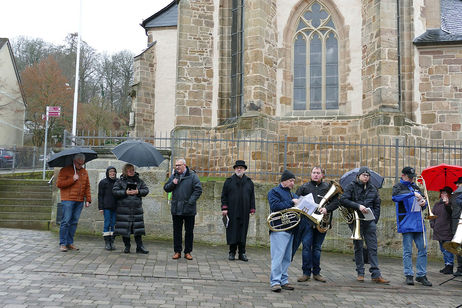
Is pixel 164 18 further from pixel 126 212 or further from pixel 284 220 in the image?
pixel 284 220

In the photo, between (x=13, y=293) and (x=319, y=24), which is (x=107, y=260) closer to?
(x=13, y=293)

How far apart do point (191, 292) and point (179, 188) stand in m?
2.55

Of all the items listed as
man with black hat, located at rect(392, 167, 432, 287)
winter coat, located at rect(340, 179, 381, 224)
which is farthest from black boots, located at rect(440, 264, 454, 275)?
winter coat, located at rect(340, 179, 381, 224)

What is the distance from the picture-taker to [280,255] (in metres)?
6.08

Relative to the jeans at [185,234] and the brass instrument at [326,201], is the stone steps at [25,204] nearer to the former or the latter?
the jeans at [185,234]

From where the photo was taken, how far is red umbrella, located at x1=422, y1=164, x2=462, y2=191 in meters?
8.12

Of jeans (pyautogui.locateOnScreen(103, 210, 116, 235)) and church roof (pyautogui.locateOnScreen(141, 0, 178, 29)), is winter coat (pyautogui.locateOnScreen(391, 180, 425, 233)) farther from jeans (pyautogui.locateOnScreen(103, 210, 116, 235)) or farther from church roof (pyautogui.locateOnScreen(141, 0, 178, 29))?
church roof (pyautogui.locateOnScreen(141, 0, 178, 29))

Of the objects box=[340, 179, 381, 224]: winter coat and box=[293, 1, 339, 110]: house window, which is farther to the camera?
box=[293, 1, 339, 110]: house window

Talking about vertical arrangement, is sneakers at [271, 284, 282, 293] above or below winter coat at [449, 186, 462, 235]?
below

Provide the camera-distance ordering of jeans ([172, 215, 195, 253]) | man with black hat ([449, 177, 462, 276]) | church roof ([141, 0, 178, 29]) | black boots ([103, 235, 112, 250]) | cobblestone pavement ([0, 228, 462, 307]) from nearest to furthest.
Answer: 1. cobblestone pavement ([0, 228, 462, 307])
2. man with black hat ([449, 177, 462, 276])
3. jeans ([172, 215, 195, 253])
4. black boots ([103, 235, 112, 250])
5. church roof ([141, 0, 178, 29])

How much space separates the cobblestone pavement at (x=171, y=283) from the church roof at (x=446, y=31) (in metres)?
8.44

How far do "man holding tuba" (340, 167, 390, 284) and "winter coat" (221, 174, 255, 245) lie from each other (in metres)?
1.89

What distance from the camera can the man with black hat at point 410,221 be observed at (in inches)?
277

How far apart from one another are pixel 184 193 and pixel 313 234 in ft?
7.76
